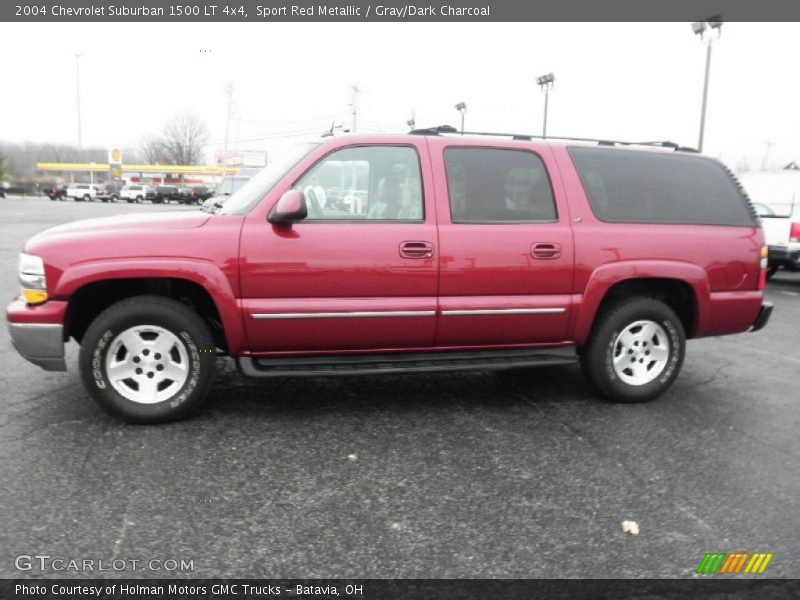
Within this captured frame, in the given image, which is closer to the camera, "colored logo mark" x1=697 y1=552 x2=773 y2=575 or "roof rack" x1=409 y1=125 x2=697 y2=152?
"colored logo mark" x1=697 y1=552 x2=773 y2=575

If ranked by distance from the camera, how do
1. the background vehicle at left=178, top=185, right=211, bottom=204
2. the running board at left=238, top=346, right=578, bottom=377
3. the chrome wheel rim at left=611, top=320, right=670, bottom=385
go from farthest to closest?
the background vehicle at left=178, top=185, right=211, bottom=204 → the chrome wheel rim at left=611, top=320, right=670, bottom=385 → the running board at left=238, top=346, right=578, bottom=377

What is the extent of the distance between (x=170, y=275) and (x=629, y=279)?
10.5 ft

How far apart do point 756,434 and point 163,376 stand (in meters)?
3.91

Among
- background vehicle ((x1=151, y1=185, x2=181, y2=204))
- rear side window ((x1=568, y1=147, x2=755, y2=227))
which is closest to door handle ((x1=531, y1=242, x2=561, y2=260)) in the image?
rear side window ((x1=568, y1=147, x2=755, y2=227))

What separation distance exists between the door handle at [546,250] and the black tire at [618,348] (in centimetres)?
68

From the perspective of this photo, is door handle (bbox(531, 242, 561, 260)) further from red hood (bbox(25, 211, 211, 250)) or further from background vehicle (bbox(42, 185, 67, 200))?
background vehicle (bbox(42, 185, 67, 200))

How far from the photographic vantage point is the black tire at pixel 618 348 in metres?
4.68

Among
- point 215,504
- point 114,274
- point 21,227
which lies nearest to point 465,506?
point 215,504

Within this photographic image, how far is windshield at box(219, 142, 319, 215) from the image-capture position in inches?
164

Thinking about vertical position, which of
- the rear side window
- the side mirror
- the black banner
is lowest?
the black banner

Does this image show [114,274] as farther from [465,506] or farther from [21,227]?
[21,227]

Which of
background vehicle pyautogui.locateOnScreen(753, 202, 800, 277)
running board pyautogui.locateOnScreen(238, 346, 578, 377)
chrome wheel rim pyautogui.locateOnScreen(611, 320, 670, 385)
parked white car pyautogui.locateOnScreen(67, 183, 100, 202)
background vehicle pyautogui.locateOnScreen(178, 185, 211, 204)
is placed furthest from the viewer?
parked white car pyautogui.locateOnScreen(67, 183, 100, 202)

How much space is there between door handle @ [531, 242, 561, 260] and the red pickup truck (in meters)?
0.02

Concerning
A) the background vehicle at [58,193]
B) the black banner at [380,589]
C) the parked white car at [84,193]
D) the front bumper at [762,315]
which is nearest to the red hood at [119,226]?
the black banner at [380,589]
